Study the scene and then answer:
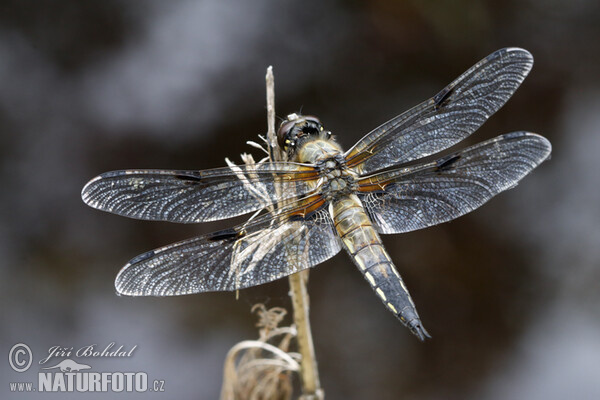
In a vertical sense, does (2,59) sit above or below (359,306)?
above

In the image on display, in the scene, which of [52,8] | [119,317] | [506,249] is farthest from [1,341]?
[506,249]

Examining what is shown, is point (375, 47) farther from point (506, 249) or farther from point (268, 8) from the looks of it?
point (506, 249)

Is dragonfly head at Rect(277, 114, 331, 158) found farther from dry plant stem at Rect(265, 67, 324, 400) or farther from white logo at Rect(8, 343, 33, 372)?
white logo at Rect(8, 343, 33, 372)

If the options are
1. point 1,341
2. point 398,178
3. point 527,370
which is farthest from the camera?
point 527,370

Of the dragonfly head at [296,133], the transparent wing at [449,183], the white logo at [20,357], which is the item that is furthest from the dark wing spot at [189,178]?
the white logo at [20,357]

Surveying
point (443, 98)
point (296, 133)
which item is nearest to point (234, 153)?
point (296, 133)

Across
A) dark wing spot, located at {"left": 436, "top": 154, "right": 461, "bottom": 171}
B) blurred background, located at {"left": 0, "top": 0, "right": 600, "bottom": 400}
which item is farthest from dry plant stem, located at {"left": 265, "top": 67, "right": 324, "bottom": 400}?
blurred background, located at {"left": 0, "top": 0, "right": 600, "bottom": 400}

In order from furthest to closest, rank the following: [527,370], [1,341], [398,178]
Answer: [527,370] → [1,341] → [398,178]
